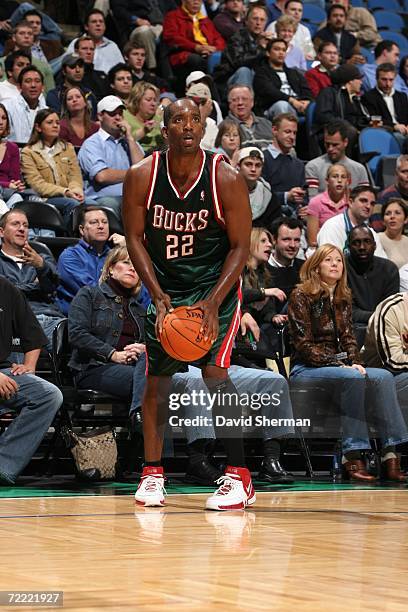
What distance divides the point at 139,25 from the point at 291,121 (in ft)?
9.67

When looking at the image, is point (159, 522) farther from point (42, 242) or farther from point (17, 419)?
point (42, 242)

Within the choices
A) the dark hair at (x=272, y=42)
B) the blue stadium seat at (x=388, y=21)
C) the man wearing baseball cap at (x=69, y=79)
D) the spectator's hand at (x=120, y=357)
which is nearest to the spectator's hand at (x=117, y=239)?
the spectator's hand at (x=120, y=357)

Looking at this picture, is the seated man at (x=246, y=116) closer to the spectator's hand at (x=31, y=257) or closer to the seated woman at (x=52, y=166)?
the seated woman at (x=52, y=166)

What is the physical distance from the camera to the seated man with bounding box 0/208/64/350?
24.6 ft

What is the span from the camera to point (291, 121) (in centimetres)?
1080

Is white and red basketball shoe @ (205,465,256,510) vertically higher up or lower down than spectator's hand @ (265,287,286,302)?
lower down

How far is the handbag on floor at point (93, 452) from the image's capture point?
692cm

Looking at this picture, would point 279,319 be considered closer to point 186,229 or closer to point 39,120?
point 186,229

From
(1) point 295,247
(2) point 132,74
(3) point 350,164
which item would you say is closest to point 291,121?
(3) point 350,164

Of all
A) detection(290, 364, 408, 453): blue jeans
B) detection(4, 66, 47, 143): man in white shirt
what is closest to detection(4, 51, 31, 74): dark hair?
detection(4, 66, 47, 143): man in white shirt

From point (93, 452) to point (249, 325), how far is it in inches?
52.3

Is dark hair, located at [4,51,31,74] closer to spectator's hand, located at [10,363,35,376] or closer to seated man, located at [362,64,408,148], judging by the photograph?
seated man, located at [362,64,408,148]

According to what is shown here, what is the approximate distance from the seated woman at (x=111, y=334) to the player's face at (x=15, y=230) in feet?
1.78

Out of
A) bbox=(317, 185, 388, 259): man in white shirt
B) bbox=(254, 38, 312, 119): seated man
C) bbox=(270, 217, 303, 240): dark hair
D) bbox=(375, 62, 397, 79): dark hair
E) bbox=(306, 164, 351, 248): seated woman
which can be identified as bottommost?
bbox=(270, 217, 303, 240): dark hair
